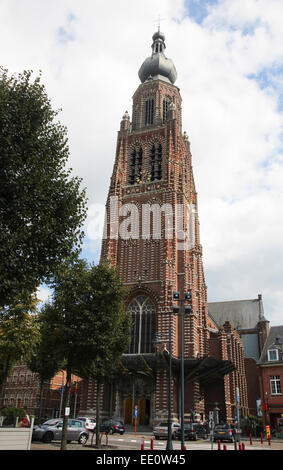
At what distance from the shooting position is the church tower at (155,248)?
42.9 meters

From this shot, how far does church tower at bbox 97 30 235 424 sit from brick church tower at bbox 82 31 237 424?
0.37 feet

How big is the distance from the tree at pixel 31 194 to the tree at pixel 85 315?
5205 millimetres

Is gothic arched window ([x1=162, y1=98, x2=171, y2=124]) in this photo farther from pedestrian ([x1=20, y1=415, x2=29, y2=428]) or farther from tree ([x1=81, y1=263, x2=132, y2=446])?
pedestrian ([x1=20, y1=415, x2=29, y2=428])

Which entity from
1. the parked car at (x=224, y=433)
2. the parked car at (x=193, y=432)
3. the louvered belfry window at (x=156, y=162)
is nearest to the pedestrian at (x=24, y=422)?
the parked car at (x=193, y=432)

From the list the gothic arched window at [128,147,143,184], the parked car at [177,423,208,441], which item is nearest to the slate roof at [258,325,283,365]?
the parked car at [177,423,208,441]

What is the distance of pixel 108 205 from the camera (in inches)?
2158

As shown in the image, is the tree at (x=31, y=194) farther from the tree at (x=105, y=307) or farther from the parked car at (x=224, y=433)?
the parked car at (x=224, y=433)

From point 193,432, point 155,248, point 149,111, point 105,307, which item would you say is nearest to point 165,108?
point 149,111

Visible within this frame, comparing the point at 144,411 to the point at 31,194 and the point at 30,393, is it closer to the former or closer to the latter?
the point at 30,393

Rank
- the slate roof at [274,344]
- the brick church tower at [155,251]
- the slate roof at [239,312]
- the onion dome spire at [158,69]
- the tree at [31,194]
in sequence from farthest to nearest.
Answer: the slate roof at [239,312], the onion dome spire at [158,69], the slate roof at [274,344], the brick church tower at [155,251], the tree at [31,194]

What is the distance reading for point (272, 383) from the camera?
158 ft

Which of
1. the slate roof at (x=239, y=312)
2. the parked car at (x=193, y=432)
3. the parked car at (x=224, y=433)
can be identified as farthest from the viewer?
the slate roof at (x=239, y=312)

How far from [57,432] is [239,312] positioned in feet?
188

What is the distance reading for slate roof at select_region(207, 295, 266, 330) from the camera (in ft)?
242
